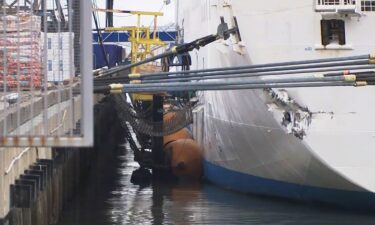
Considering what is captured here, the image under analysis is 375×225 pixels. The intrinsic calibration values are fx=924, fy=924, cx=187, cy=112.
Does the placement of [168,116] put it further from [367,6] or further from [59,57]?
[59,57]

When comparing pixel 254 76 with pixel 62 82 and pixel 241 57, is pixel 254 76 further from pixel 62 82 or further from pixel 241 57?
pixel 62 82

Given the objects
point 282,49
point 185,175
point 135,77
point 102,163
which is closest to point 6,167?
point 135,77

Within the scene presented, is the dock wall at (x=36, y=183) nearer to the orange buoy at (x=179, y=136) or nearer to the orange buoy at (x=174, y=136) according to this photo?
the orange buoy at (x=174, y=136)

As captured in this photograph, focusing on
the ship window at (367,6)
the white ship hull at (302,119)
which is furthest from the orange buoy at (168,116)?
the ship window at (367,6)

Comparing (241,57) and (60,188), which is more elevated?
(241,57)

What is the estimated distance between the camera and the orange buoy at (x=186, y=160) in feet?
83.7

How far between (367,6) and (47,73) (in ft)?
30.5

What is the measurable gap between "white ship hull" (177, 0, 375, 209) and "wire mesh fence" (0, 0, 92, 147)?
6.28 meters

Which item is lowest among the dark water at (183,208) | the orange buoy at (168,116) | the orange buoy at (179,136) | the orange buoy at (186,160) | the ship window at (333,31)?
the dark water at (183,208)

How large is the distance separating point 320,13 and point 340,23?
0.49 m

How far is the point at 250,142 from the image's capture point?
18.4 metres

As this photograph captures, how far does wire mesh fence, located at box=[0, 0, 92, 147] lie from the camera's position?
7.66 m

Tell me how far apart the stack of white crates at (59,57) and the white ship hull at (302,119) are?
7177 mm

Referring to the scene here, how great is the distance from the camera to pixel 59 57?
9.21 meters
